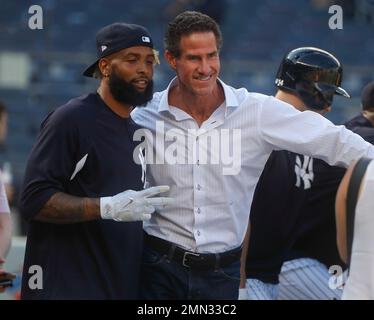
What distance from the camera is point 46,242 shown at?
4.10 meters

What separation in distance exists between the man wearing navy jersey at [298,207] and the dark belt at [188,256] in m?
0.75

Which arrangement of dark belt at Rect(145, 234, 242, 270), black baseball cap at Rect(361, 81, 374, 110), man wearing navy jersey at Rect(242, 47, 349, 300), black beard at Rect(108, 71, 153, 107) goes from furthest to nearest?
black baseball cap at Rect(361, 81, 374, 110)
man wearing navy jersey at Rect(242, 47, 349, 300)
dark belt at Rect(145, 234, 242, 270)
black beard at Rect(108, 71, 153, 107)

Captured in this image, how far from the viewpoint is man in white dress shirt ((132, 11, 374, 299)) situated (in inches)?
169

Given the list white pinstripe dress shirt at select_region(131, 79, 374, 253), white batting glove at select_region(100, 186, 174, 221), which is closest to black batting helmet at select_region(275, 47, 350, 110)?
white pinstripe dress shirt at select_region(131, 79, 374, 253)

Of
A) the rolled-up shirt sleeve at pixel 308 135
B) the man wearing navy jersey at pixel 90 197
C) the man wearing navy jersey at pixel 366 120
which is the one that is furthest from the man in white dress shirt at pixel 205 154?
the man wearing navy jersey at pixel 366 120

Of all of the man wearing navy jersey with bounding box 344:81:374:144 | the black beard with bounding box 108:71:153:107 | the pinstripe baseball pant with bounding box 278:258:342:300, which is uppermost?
the black beard with bounding box 108:71:153:107

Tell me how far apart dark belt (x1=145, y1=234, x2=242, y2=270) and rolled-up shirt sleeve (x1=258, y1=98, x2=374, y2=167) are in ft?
1.82

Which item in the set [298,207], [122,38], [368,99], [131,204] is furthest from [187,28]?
[368,99]

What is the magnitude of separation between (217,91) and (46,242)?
102cm

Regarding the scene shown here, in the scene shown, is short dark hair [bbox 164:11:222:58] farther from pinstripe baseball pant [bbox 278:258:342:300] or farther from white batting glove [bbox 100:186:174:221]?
pinstripe baseball pant [bbox 278:258:342:300]

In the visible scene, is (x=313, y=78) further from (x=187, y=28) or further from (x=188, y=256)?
Result: (x=188, y=256)

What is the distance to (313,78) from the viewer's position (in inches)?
203
